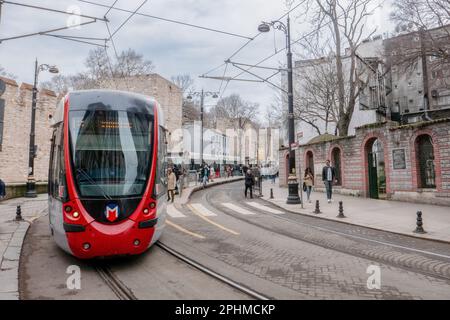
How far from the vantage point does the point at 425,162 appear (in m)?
14.1

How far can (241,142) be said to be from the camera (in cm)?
6228

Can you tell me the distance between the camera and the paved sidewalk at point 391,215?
8805mm

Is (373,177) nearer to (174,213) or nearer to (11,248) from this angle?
(174,213)

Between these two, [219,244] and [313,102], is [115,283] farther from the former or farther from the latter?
[313,102]

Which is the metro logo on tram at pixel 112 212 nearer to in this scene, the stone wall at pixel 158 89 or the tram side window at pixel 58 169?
the tram side window at pixel 58 169

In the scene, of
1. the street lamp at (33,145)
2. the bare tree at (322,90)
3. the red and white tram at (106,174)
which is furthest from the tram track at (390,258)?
the bare tree at (322,90)

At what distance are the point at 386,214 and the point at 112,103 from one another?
33.4ft

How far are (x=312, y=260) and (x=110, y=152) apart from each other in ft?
13.5

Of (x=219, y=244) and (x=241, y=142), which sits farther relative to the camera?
(x=241, y=142)

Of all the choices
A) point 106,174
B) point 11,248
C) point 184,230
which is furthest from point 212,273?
point 11,248

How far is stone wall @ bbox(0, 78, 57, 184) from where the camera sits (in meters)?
21.3
